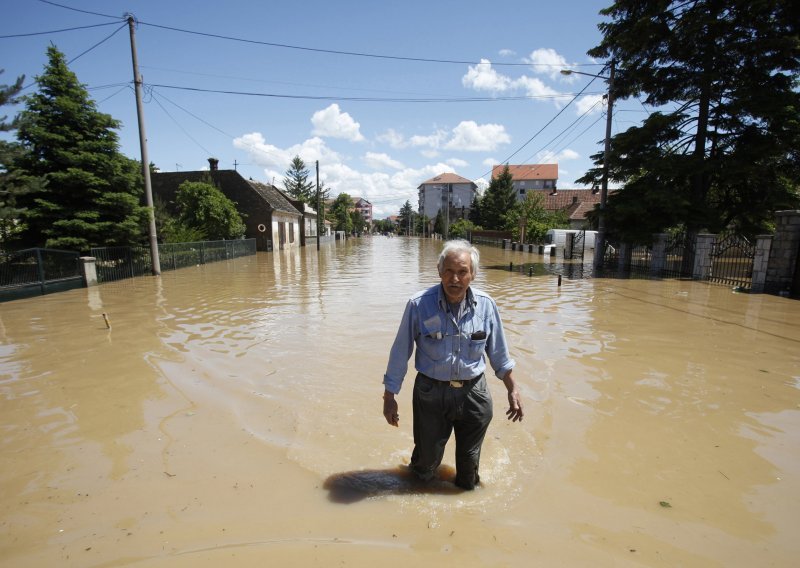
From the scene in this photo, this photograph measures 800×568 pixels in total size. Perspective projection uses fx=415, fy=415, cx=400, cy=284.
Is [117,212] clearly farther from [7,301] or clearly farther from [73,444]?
[73,444]

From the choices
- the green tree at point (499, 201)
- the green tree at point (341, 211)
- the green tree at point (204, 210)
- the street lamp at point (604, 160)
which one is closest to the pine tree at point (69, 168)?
the green tree at point (204, 210)

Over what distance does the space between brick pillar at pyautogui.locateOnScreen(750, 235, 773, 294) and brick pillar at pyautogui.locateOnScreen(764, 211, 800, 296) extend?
0.09 metres

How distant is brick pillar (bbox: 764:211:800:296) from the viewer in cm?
1205

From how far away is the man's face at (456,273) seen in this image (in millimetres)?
2730

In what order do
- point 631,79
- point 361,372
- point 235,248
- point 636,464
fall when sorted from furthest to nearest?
1. point 235,248
2. point 631,79
3. point 361,372
4. point 636,464

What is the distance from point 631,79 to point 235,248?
25.0 m

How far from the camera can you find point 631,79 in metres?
18.9

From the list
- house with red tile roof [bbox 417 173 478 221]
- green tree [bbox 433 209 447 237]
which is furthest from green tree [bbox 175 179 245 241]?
house with red tile roof [bbox 417 173 478 221]

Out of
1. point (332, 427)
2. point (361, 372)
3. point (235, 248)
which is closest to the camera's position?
point (332, 427)

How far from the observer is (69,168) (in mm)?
14930

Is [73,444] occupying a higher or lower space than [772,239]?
lower

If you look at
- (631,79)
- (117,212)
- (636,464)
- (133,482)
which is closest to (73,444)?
(133,482)

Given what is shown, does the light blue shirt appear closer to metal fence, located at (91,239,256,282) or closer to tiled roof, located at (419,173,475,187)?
metal fence, located at (91,239,256,282)

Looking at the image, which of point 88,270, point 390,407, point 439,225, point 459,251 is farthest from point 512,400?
point 439,225
